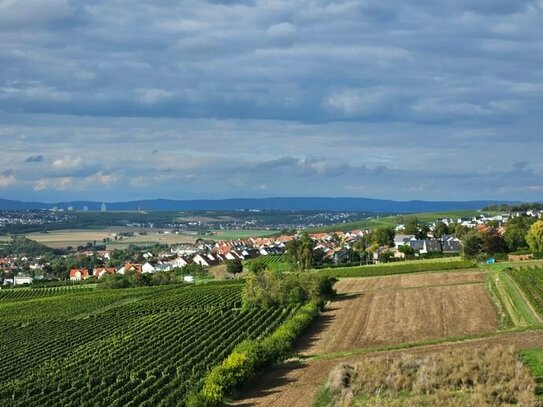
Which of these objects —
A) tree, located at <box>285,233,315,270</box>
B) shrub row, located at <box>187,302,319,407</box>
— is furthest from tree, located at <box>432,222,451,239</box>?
shrub row, located at <box>187,302,319,407</box>

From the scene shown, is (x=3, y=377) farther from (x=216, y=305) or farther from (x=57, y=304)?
(x=57, y=304)

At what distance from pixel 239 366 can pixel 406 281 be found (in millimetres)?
48869

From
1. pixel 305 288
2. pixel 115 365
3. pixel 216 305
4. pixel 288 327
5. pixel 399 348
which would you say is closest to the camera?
pixel 399 348

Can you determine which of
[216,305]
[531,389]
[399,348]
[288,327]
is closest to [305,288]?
[216,305]

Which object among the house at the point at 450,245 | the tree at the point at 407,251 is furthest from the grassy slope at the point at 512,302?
the house at the point at 450,245

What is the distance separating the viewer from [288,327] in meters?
46.7

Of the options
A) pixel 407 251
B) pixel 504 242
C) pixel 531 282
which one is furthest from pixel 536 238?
pixel 531 282

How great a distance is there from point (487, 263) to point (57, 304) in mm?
50357

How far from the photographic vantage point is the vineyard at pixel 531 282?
51.3 metres

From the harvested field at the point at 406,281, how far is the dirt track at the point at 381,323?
10cm

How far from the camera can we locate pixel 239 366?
32.2 metres

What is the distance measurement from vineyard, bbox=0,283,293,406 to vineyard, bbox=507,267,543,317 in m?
17.3

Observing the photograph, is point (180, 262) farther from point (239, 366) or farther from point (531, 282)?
point (239, 366)

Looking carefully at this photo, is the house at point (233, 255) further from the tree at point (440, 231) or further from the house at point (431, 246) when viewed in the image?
the house at point (431, 246)
